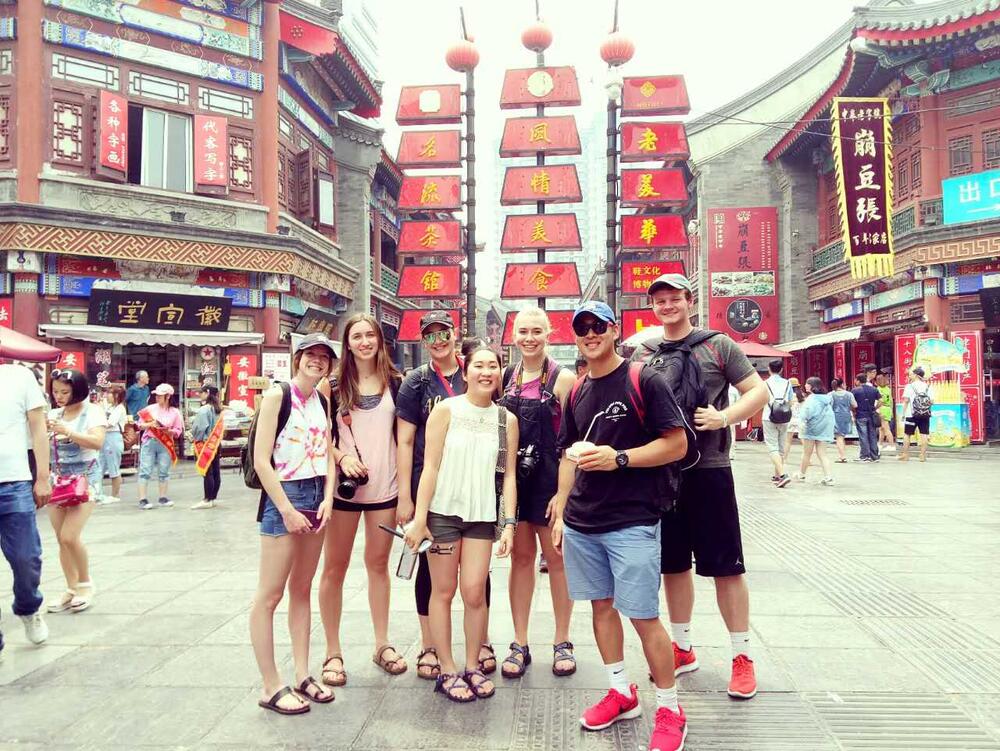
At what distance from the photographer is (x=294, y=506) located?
3.59m

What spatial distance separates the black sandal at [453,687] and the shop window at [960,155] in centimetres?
1825

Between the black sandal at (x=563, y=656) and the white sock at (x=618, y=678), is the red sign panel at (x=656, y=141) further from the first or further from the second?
the white sock at (x=618, y=678)

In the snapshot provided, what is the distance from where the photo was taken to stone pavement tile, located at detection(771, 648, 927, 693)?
3.68 m

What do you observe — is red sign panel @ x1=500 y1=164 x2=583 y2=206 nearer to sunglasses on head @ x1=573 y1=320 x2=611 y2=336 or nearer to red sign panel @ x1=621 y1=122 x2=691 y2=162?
red sign panel @ x1=621 y1=122 x2=691 y2=162

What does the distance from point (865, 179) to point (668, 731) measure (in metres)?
16.1

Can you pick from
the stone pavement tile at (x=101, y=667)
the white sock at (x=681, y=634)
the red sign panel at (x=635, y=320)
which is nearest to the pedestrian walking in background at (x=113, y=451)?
the stone pavement tile at (x=101, y=667)

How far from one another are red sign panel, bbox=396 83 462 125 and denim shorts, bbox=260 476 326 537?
1527 cm

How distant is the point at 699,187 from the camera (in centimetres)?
2691

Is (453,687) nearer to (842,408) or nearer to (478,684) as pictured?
(478,684)

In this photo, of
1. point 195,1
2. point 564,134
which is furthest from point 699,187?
point 195,1

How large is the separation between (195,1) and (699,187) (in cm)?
1761

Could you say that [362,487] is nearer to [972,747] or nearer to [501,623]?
[501,623]

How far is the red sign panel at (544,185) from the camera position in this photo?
55.6ft

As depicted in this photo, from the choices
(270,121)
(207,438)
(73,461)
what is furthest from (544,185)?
(73,461)
